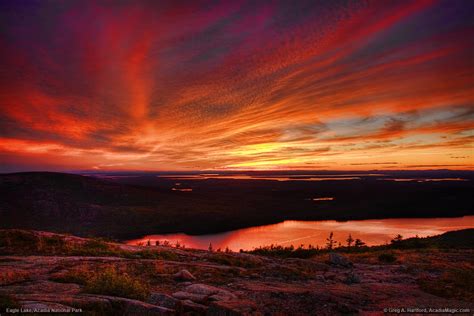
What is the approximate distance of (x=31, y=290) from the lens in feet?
26.1

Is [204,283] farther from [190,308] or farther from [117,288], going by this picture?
[190,308]

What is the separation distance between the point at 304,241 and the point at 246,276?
36852 mm

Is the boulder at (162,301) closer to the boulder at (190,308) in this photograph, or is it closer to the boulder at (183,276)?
the boulder at (190,308)

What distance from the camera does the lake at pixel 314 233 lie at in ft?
148

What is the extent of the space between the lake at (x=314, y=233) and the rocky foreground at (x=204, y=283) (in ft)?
88.9

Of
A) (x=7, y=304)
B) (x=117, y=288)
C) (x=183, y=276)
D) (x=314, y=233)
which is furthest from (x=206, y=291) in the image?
(x=314, y=233)

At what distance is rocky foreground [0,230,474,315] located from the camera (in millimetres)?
6973

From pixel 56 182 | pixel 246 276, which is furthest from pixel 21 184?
pixel 246 276

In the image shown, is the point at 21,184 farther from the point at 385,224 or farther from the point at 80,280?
the point at 385,224

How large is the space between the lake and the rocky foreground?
88.9 feet

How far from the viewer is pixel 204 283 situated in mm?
10258

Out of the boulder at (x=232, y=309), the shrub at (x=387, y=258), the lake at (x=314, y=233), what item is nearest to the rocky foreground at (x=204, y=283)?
the boulder at (x=232, y=309)

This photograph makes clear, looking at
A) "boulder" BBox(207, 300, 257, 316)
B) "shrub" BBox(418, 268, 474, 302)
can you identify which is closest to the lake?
"shrub" BBox(418, 268, 474, 302)

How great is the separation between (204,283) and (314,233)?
45.6m
